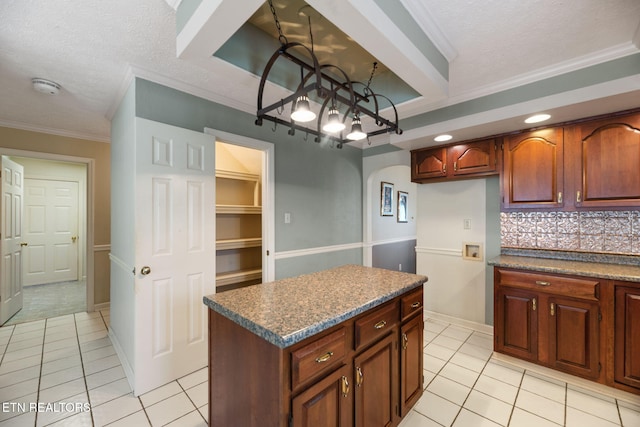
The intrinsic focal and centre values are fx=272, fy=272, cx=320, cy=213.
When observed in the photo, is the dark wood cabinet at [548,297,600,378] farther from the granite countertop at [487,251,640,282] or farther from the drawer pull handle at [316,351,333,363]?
the drawer pull handle at [316,351,333,363]

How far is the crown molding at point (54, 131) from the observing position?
321 centimetres

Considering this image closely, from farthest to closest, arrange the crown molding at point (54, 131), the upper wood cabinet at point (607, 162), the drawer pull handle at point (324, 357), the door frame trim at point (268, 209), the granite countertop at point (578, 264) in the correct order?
1. the crown molding at point (54, 131)
2. the door frame trim at point (268, 209)
3. the upper wood cabinet at point (607, 162)
4. the granite countertop at point (578, 264)
5. the drawer pull handle at point (324, 357)

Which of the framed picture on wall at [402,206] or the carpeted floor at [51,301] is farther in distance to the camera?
the framed picture on wall at [402,206]

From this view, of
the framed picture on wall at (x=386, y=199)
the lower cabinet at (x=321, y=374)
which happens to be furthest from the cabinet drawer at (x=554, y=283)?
the framed picture on wall at (x=386, y=199)

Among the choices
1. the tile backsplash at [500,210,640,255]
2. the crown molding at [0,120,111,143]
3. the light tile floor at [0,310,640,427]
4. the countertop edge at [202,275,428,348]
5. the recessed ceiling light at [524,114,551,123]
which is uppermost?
the crown molding at [0,120,111,143]

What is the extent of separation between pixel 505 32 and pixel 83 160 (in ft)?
15.9

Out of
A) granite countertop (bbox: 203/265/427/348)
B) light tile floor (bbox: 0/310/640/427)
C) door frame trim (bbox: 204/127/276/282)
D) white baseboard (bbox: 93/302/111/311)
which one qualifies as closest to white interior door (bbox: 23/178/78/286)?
white baseboard (bbox: 93/302/111/311)

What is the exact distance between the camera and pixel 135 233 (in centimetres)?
201

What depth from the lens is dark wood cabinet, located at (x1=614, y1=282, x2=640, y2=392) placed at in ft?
6.21

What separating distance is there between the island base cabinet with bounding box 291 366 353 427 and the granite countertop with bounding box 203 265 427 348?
25cm

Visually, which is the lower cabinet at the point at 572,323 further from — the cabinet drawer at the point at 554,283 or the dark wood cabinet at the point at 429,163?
the dark wood cabinet at the point at 429,163

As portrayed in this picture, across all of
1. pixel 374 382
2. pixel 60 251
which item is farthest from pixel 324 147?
pixel 60 251

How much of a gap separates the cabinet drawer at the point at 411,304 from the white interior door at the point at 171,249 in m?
1.66

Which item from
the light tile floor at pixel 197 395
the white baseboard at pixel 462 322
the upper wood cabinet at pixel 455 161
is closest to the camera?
the light tile floor at pixel 197 395
